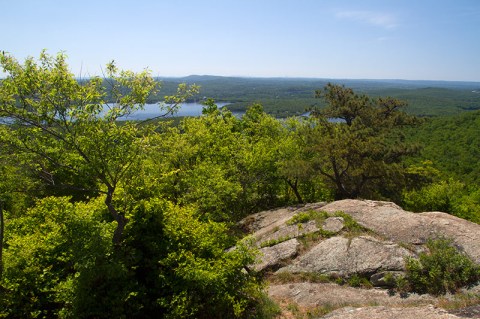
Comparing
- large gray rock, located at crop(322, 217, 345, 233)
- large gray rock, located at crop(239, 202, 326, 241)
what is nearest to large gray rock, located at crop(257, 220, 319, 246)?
large gray rock, located at crop(322, 217, 345, 233)

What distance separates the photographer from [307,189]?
30.7 metres

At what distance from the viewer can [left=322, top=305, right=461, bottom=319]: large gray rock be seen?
29.7 ft

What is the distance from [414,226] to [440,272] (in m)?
3.70

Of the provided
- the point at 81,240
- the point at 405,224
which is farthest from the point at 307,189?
the point at 81,240

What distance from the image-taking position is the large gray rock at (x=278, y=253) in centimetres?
1498

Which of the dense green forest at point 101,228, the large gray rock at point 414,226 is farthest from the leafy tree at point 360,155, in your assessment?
the dense green forest at point 101,228

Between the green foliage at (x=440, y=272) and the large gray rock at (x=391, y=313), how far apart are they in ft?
6.88

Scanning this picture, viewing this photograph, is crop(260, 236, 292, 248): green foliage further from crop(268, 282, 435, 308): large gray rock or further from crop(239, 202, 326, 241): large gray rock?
crop(268, 282, 435, 308): large gray rock

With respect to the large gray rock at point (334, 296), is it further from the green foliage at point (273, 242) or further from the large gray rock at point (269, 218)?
the large gray rock at point (269, 218)

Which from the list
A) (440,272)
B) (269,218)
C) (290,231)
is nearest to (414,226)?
(440,272)

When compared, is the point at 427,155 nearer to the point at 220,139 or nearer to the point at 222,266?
the point at 220,139

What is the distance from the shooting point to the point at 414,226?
49.7 feet

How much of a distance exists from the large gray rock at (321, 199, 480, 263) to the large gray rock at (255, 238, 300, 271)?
3588 mm

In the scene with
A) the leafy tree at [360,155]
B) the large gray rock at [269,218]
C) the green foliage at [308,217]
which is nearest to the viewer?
the green foliage at [308,217]
